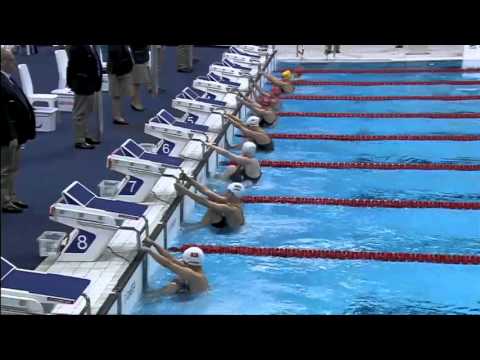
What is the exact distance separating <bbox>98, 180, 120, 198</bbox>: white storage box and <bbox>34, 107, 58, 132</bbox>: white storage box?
1838 millimetres

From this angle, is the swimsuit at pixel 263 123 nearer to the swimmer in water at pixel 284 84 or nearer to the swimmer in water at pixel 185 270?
the swimmer in water at pixel 284 84

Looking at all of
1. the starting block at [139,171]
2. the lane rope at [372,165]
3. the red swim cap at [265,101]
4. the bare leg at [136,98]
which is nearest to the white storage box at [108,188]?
the starting block at [139,171]

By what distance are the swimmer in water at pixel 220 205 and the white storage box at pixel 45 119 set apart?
221 centimetres

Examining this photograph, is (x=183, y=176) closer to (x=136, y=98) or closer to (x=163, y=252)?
(x=163, y=252)

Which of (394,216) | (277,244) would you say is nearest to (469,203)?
(394,216)

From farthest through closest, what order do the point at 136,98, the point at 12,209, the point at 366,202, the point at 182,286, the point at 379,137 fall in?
the point at 136,98, the point at 379,137, the point at 366,202, the point at 182,286, the point at 12,209

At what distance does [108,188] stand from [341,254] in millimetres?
2102

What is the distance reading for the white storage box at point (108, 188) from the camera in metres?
6.29

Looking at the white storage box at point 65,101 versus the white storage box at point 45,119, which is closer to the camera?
the white storage box at point 45,119

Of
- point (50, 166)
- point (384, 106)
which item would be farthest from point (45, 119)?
point (384, 106)

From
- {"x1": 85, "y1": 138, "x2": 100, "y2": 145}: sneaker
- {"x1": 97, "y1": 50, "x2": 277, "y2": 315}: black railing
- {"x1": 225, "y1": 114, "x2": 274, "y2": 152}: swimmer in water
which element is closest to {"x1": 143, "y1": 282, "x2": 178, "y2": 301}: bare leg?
{"x1": 97, "y1": 50, "x2": 277, "y2": 315}: black railing

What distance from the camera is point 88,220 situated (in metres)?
5.07
